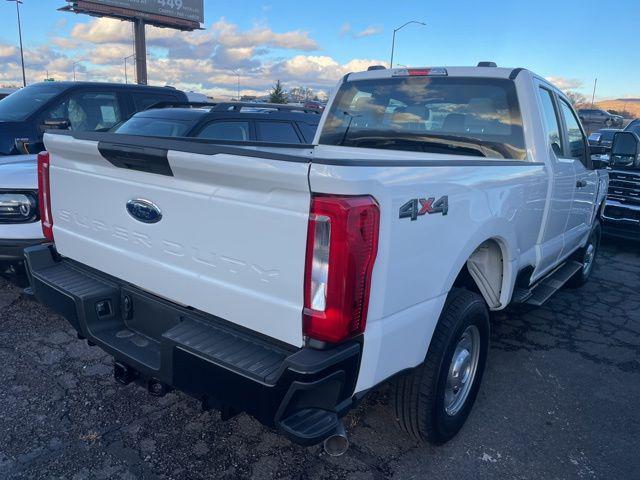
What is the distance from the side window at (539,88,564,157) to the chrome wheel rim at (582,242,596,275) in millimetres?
2057

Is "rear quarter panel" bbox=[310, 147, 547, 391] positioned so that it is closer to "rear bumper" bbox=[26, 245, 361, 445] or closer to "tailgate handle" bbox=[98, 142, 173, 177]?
"rear bumper" bbox=[26, 245, 361, 445]

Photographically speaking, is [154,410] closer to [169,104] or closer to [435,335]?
[435,335]

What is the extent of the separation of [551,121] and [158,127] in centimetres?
423

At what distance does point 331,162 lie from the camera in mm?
1836

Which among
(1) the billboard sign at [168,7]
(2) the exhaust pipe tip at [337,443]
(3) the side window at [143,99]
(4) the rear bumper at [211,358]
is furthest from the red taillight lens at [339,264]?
(1) the billboard sign at [168,7]

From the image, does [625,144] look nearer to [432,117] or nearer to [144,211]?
[432,117]

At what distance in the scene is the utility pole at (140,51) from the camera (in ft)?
144

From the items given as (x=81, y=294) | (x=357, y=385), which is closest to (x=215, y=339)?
(x=357, y=385)

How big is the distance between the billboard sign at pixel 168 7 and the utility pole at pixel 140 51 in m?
1.20

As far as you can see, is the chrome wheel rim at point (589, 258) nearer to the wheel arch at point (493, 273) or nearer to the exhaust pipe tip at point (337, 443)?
the wheel arch at point (493, 273)

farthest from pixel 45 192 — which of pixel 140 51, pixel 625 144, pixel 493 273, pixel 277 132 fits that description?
pixel 140 51

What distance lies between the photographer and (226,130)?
6.30 metres

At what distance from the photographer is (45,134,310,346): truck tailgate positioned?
197cm

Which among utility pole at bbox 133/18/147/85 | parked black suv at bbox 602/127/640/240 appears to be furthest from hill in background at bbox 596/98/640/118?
parked black suv at bbox 602/127/640/240
